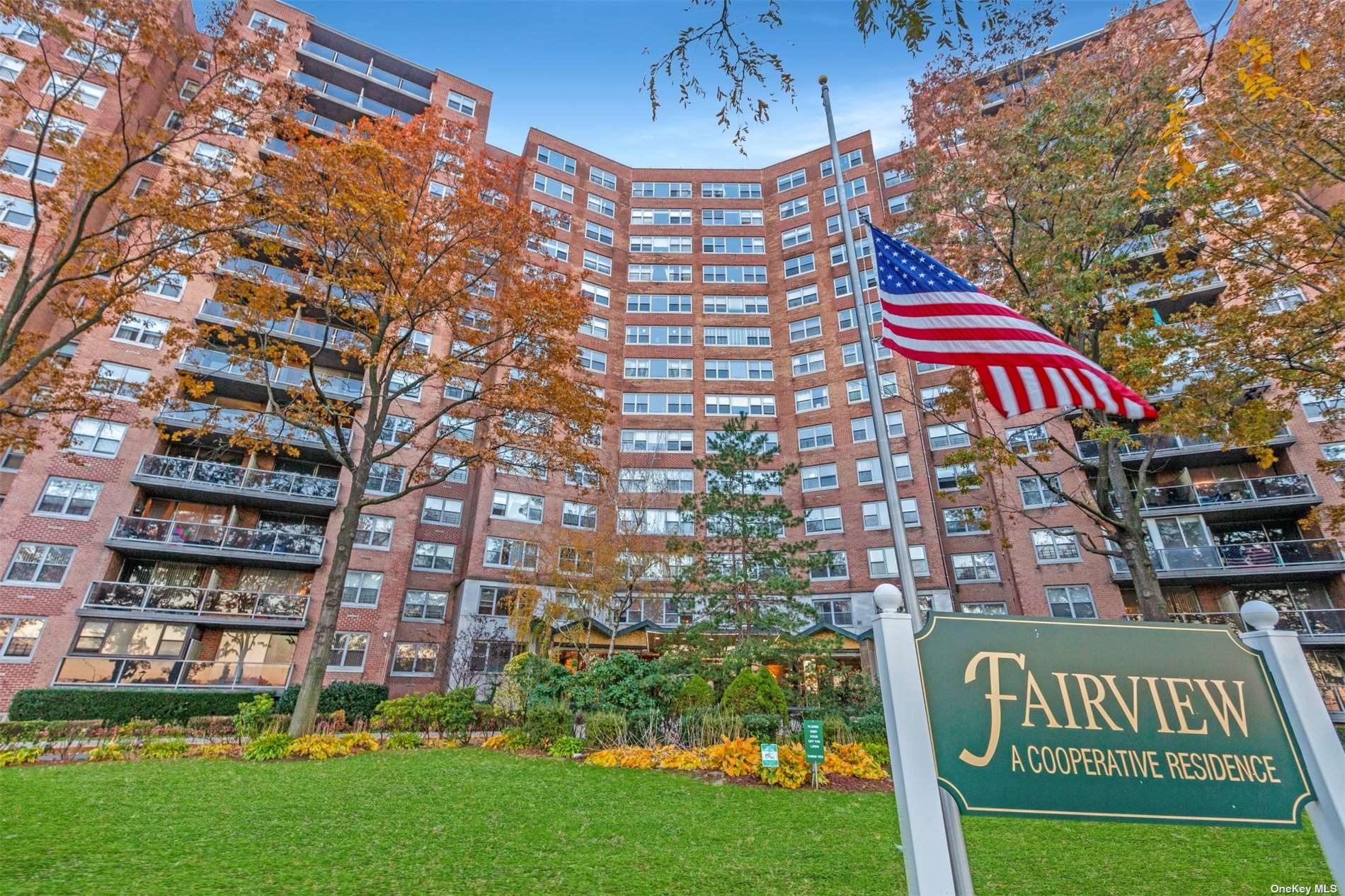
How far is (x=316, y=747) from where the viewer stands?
11516 millimetres

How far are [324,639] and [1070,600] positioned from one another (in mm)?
29538

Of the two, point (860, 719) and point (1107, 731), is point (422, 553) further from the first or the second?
point (1107, 731)

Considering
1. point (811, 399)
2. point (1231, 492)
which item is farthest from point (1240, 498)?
point (811, 399)

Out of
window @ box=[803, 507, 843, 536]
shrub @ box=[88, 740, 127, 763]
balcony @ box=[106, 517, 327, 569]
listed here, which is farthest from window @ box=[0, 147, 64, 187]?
window @ box=[803, 507, 843, 536]

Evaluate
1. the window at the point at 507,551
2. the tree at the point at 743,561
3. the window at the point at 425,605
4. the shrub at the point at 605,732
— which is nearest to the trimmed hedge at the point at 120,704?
the window at the point at 425,605

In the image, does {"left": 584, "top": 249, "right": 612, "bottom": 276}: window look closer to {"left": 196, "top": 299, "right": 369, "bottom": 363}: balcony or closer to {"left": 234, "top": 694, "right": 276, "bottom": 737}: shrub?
{"left": 196, "top": 299, "right": 369, "bottom": 363}: balcony

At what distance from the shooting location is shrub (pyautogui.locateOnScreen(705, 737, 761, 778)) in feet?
34.3

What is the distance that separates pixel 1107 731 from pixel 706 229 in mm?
41959

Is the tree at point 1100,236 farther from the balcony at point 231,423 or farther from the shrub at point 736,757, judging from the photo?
the balcony at point 231,423

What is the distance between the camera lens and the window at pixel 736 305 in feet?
126

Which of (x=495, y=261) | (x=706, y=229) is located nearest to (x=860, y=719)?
(x=495, y=261)

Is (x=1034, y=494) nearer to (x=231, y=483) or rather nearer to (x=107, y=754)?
(x=107, y=754)

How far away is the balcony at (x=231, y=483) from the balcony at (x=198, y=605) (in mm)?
3874

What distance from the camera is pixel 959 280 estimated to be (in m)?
5.20
